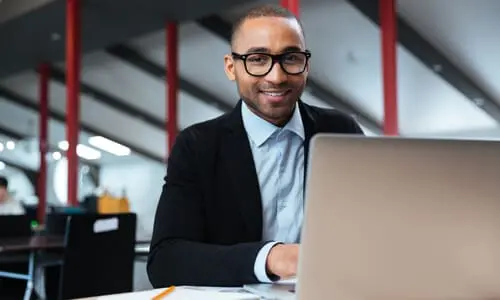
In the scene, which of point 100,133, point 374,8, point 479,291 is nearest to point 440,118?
point 374,8

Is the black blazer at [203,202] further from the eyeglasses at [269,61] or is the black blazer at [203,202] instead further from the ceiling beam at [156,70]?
the ceiling beam at [156,70]

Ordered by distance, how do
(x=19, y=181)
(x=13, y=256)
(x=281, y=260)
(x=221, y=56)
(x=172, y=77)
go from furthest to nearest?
(x=19, y=181) → (x=172, y=77) → (x=221, y=56) → (x=13, y=256) → (x=281, y=260)

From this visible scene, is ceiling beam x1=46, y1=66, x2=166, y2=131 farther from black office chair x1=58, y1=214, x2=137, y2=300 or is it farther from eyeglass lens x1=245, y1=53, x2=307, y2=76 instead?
eyeglass lens x1=245, y1=53, x2=307, y2=76

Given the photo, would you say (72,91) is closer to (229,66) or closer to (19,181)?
(229,66)

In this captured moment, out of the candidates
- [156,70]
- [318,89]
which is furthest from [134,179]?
[318,89]

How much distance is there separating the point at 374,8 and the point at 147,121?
671 cm

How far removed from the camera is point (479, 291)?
71cm

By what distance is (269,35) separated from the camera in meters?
1.19

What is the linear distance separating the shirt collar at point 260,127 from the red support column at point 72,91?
228 inches

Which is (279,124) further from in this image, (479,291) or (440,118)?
(440,118)

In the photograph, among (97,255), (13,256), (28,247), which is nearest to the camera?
(97,255)

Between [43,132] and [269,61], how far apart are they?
1010 cm

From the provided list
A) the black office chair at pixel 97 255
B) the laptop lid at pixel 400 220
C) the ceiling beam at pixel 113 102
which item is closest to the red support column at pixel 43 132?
the ceiling beam at pixel 113 102

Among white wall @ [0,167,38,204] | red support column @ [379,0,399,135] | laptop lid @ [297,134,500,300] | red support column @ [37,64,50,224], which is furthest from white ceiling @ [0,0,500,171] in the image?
white wall @ [0,167,38,204]
